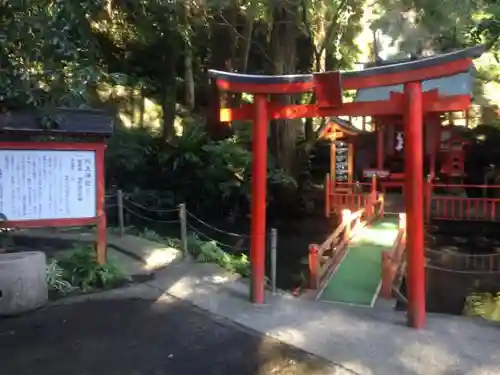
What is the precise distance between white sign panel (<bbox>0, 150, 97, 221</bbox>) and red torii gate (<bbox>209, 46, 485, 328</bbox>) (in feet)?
8.31

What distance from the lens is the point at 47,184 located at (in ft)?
25.3

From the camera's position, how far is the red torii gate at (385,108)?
5898mm

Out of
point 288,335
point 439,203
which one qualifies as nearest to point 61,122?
point 288,335

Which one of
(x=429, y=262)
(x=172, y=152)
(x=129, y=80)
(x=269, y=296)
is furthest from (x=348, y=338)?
(x=129, y=80)

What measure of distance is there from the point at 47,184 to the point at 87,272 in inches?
54.9

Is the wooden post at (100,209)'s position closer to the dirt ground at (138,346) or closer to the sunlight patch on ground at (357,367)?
the dirt ground at (138,346)

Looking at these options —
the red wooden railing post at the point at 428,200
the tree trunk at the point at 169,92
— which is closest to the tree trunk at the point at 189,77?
the tree trunk at the point at 169,92

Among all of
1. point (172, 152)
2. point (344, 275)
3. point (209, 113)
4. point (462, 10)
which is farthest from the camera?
point (209, 113)

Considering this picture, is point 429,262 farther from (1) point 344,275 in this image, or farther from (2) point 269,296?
(2) point 269,296

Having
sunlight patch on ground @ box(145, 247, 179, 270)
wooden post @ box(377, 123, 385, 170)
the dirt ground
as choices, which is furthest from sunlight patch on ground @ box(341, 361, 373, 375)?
wooden post @ box(377, 123, 385, 170)

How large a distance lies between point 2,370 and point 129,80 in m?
15.5

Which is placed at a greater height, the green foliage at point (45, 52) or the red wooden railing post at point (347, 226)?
the green foliage at point (45, 52)

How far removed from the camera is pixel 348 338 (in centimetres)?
565

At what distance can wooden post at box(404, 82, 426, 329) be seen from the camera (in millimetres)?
6027
